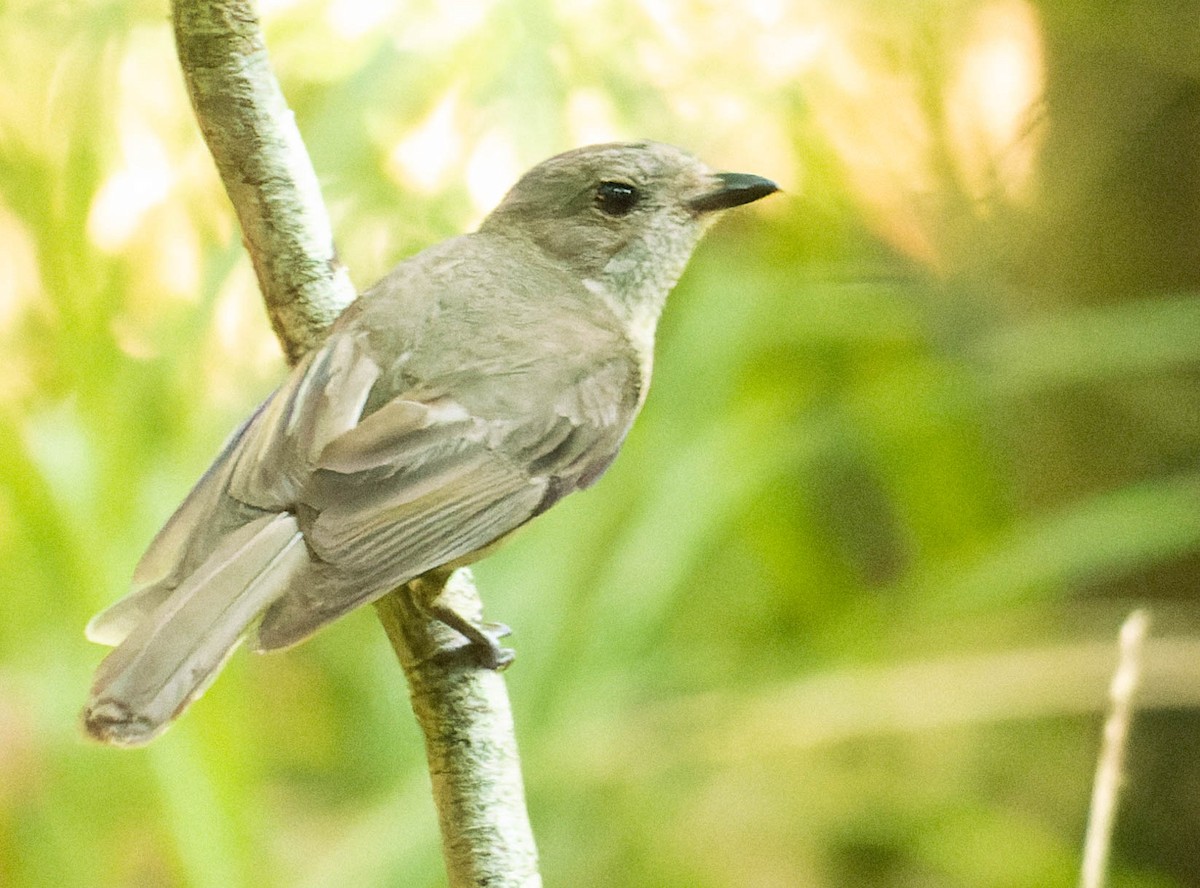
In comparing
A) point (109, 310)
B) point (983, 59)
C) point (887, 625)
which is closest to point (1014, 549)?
point (887, 625)

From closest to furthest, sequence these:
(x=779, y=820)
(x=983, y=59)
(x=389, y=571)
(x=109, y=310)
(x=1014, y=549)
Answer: (x=389, y=571)
(x=109, y=310)
(x=1014, y=549)
(x=983, y=59)
(x=779, y=820)

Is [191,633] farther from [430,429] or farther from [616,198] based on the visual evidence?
[616,198]

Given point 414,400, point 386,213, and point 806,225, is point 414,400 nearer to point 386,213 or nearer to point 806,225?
point 386,213

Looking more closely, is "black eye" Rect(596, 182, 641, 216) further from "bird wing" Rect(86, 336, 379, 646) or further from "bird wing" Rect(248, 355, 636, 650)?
"bird wing" Rect(86, 336, 379, 646)

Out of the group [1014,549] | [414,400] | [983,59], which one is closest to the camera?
[414,400]

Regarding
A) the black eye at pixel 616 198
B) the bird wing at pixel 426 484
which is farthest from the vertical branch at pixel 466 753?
the black eye at pixel 616 198

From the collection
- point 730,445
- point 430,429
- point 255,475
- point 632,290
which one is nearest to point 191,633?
point 255,475

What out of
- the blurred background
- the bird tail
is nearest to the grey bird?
the bird tail

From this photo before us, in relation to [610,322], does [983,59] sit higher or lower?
higher
